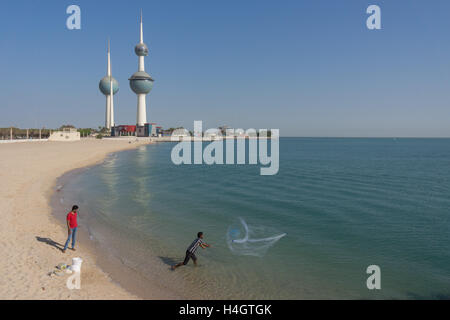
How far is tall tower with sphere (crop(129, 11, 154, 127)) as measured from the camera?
16838 cm

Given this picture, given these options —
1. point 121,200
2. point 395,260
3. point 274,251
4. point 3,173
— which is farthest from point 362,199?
point 3,173

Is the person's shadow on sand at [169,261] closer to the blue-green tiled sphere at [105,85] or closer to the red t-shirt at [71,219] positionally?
the red t-shirt at [71,219]

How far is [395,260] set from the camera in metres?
13.4

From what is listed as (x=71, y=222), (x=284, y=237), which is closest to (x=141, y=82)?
(x=284, y=237)

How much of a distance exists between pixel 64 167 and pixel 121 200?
74.0ft

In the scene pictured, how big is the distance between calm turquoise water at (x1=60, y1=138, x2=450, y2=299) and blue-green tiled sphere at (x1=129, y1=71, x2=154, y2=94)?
15006 cm

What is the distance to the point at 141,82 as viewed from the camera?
6693 inches

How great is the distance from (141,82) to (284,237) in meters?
170

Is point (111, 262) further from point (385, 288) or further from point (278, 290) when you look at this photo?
point (385, 288)

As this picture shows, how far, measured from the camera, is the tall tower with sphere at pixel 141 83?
16838cm

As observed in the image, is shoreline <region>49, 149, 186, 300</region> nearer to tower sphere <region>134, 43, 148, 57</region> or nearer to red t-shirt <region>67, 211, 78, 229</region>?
red t-shirt <region>67, 211, 78, 229</region>

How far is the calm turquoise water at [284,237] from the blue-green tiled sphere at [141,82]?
15006cm
